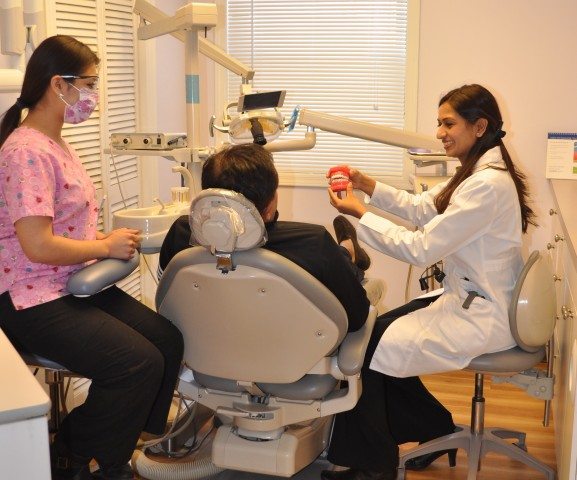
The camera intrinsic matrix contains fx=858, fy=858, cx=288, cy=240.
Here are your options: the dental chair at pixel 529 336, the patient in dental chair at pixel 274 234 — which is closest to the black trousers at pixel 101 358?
the patient in dental chair at pixel 274 234

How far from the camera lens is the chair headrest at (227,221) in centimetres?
184

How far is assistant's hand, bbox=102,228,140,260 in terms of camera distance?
2078 millimetres

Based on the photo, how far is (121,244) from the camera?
2.09m

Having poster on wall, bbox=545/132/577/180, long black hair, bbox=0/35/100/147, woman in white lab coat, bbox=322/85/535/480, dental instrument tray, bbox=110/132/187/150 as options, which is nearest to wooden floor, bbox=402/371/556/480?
woman in white lab coat, bbox=322/85/535/480

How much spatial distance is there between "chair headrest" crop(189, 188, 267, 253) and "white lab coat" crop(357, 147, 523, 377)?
20.3 inches

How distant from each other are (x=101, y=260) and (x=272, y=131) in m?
0.65

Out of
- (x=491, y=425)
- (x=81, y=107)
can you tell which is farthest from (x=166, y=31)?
(x=491, y=425)

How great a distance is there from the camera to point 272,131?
7.98 ft

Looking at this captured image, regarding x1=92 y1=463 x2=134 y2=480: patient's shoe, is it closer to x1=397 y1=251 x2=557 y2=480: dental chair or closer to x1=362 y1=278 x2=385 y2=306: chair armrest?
x1=362 y1=278 x2=385 y2=306: chair armrest

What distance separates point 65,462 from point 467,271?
111cm

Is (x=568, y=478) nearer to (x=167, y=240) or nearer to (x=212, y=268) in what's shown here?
(x=212, y=268)

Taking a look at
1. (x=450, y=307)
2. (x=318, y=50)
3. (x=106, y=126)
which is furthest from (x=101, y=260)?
(x=318, y=50)

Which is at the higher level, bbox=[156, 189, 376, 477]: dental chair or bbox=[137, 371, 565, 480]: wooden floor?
bbox=[156, 189, 376, 477]: dental chair

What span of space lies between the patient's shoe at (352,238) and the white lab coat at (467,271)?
0.15 metres
